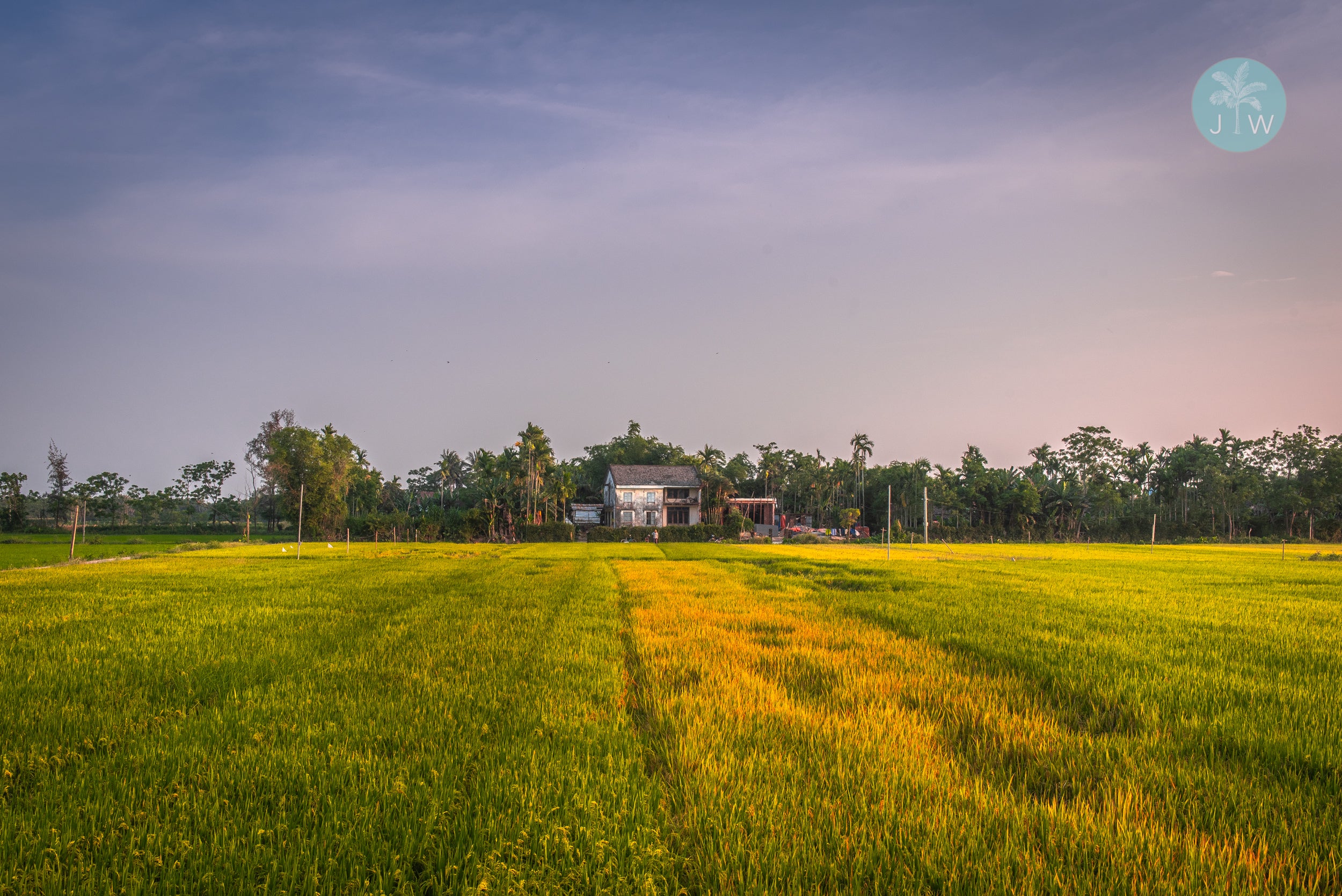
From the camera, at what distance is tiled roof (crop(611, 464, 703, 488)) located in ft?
216

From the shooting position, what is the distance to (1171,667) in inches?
284

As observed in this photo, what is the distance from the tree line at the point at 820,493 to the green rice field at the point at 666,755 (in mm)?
42944

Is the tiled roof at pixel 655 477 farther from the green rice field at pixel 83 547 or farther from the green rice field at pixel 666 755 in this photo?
the green rice field at pixel 666 755

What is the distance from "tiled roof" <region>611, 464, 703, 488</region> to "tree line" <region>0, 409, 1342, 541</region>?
93.0 inches

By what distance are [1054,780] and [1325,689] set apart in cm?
440

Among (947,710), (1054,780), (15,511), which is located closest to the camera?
(1054,780)

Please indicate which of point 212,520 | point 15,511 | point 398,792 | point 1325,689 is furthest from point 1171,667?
point 212,520

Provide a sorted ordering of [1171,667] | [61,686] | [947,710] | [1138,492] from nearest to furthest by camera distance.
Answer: [947,710], [61,686], [1171,667], [1138,492]

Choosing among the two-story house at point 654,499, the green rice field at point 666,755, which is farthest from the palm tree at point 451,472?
the green rice field at point 666,755

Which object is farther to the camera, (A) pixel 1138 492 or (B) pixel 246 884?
(A) pixel 1138 492

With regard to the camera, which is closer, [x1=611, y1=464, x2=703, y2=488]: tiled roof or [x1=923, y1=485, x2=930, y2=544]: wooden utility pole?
[x1=923, y1=485, x2=930, y2=544]: wooden utility pole

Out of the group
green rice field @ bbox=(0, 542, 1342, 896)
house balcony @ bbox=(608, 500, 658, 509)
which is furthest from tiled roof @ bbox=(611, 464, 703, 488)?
green rice field @ bbox=(0, 542, 1342, 896)

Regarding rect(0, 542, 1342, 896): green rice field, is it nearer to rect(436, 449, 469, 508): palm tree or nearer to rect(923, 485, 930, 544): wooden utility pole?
rect(923, 485, 930, 544): wooden utility pole

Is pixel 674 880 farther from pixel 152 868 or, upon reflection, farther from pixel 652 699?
pixel 652 699
